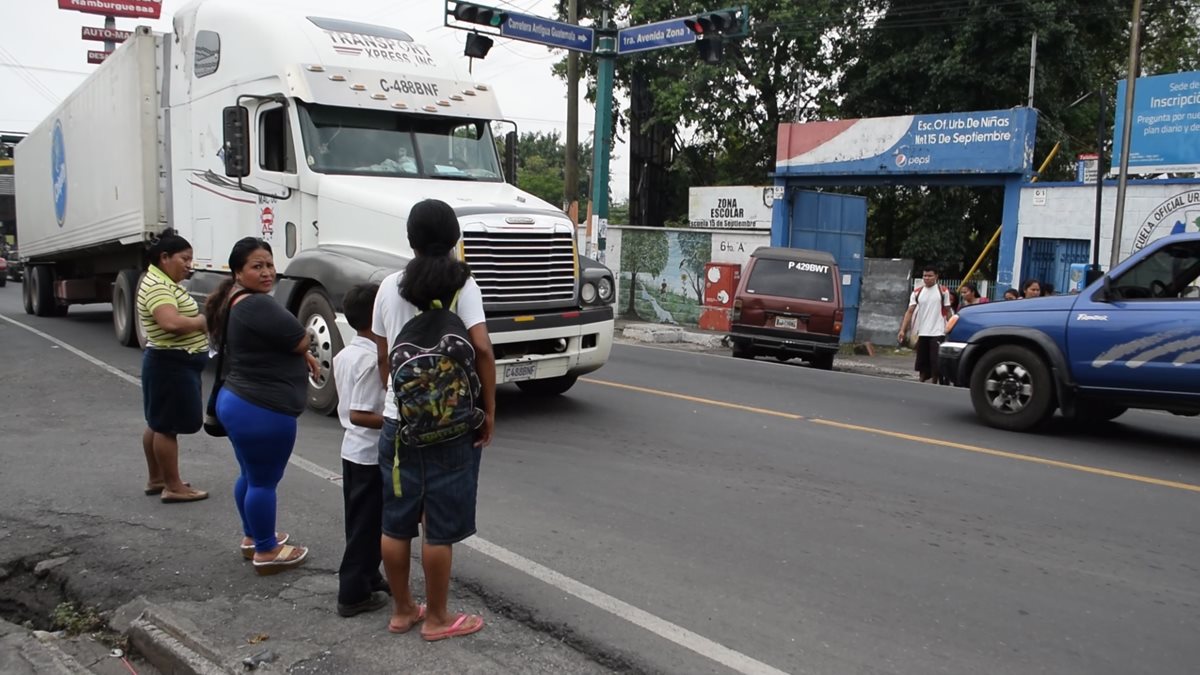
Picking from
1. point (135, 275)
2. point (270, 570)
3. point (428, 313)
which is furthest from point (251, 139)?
point (428, 313)

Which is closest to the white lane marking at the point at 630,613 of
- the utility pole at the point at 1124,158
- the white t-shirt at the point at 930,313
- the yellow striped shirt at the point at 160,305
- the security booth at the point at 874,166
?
the yellow striped shirt at the point at 160,305

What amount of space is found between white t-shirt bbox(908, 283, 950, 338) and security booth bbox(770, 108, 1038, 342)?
608 cm

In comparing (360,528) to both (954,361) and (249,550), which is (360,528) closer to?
(249,550)

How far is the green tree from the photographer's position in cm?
2234

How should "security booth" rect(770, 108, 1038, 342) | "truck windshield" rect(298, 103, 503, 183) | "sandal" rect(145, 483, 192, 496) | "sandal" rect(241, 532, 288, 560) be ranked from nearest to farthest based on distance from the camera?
"sandal" rect(241, 532, 288, 560) → "sandal" rect(145, 483, 192, 496) → "truck windshield" rect(298, 103, 503, 183) → "security booth" rect(770, 108, 1038, 342)

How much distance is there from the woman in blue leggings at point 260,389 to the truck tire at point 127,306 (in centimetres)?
874

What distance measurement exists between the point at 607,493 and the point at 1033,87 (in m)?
22.3

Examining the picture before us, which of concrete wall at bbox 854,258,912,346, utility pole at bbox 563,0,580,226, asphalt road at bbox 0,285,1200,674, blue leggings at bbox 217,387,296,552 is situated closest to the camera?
asphalt road at bbox 0,285,1200,674

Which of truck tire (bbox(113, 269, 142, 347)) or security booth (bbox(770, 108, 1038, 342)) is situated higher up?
security booth (bbox(770, 108, 1038, 342))

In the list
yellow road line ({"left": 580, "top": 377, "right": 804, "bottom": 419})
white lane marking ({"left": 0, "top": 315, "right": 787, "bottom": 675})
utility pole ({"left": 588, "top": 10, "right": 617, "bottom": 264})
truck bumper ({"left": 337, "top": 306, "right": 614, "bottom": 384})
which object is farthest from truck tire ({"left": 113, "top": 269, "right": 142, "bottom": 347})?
utility pole ({"left": 588, "top": 10, "right": 617, "bottom": 264})

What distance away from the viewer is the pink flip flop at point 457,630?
3615mm

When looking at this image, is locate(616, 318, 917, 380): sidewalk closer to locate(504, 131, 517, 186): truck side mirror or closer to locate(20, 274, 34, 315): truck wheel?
locate(504, 131, 517, 186): truck side mirror

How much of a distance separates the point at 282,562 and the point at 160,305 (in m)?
1.76

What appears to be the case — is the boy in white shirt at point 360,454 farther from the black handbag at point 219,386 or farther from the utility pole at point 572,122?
the utility pole at point 572,122
